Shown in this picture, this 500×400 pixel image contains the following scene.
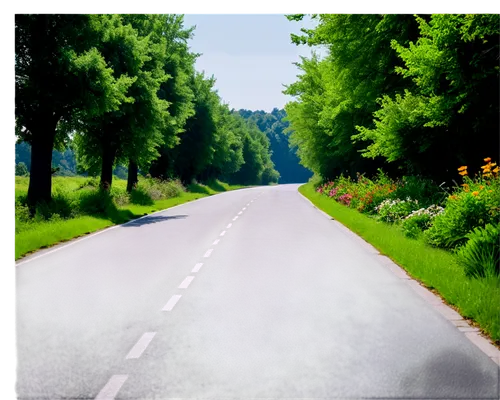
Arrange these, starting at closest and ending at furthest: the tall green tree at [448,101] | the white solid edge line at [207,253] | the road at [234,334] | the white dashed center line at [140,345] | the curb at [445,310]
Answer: the road at [234,334] < the white dashed center line at [140,345] < the curb at [445,310] < the tall green tree at [448,101] < the white solid edge line at [207,253]

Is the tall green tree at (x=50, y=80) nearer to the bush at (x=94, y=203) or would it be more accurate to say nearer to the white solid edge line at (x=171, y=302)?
the bush at (x=94, y=203)

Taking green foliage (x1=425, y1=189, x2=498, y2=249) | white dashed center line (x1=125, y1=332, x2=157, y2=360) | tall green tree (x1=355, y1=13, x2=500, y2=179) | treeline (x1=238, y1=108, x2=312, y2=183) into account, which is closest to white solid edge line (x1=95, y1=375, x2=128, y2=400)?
white dashed center line (x1=125, y1=332, x2=157, y2=360)

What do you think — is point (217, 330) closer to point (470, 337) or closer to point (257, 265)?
point (470, 337)

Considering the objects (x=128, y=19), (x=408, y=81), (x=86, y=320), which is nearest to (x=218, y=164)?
(x=128, y=19)

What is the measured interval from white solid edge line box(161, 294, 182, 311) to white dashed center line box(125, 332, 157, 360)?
1056 millimetres

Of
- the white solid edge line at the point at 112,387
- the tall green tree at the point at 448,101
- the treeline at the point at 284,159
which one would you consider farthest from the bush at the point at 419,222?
the treeline at the point at 284,159

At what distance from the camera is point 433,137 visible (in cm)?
1412

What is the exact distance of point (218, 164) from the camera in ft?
211

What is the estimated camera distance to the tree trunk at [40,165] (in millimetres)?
17969

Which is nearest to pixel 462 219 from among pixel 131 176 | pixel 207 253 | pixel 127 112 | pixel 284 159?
pixel 207 253

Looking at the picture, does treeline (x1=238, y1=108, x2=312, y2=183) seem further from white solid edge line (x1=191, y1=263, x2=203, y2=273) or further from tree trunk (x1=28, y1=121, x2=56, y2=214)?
white solid edge line (x1=191, y1=263, x2=203, y2=273)

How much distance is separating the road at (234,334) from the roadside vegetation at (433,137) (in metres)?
1.00

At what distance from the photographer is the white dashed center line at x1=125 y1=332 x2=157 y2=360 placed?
466cm

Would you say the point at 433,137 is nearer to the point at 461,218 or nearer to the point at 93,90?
the point at 461,218
